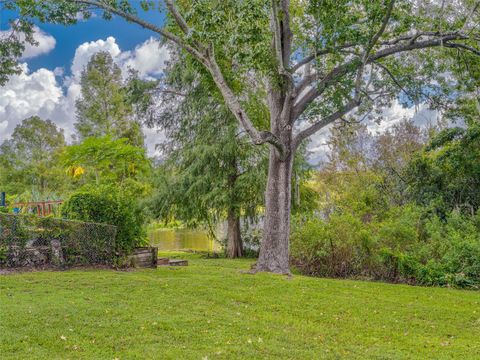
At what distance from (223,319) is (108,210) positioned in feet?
17.9

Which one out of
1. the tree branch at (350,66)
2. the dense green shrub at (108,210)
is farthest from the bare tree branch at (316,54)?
the dense green shrub at (108,210)

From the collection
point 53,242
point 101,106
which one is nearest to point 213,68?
point 53,242

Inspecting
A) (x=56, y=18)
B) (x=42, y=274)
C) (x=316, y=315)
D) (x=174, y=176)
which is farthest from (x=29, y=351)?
(x=174, y=176)

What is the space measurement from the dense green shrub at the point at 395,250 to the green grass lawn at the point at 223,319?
1057 mm

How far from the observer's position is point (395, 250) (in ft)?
32.8

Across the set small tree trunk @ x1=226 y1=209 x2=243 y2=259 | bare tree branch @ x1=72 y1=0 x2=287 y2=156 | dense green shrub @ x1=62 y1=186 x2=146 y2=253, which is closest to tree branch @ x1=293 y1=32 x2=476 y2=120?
bare tree branch @ x1=72 y1=0 x2=287 y2=156

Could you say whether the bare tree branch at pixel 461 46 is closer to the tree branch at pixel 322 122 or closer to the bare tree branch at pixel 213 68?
the tree branch at pixel 322 122

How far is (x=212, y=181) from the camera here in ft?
55.2

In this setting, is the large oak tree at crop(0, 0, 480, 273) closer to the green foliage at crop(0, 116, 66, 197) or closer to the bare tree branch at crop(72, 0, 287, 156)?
the bare tree branch at crop(72, 0, 287, 156)

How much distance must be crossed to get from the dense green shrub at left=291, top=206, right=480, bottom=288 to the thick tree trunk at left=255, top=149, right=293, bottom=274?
1.19 m

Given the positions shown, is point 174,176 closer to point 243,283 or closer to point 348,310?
point 243,283

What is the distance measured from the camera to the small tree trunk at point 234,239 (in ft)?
58.0

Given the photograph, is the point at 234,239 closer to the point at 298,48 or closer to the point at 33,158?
the point at 298,48

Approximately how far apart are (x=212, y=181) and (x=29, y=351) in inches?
509
